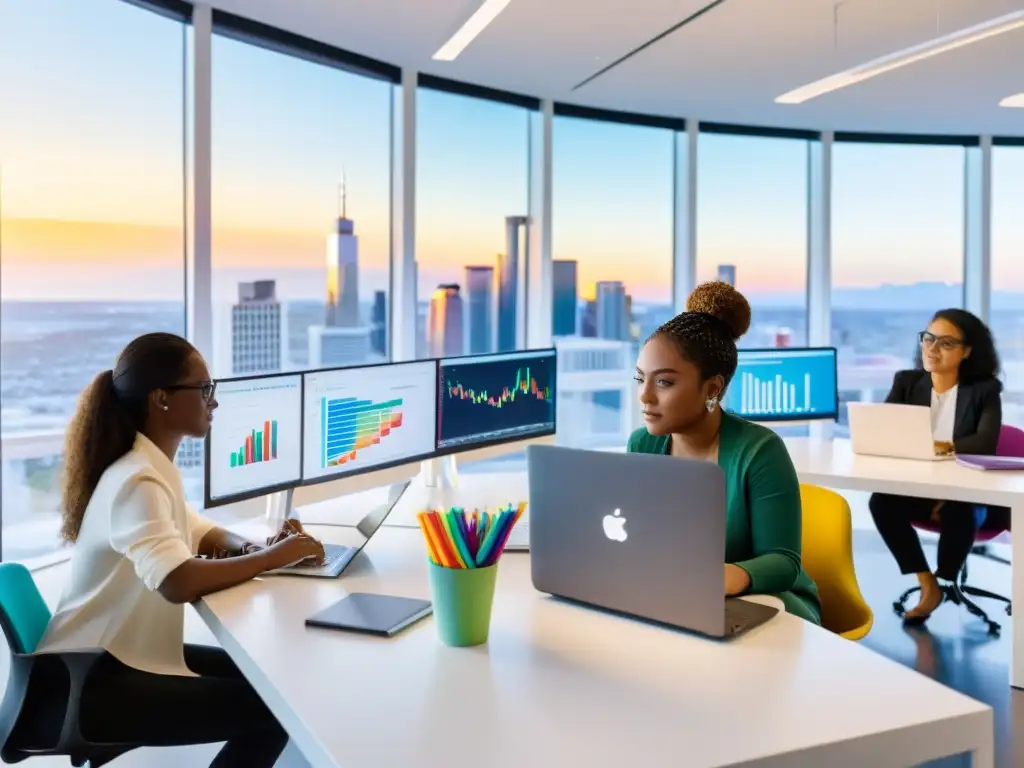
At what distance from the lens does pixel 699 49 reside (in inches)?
176

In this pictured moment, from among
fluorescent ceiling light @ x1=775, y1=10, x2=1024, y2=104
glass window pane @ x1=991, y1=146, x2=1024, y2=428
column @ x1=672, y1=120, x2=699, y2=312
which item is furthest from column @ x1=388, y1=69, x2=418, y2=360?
glass window pane @ x1=991, y1=146, x2=1024, y2=428

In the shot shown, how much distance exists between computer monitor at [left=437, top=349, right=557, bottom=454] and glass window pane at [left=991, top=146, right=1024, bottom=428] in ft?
Result: 16.2

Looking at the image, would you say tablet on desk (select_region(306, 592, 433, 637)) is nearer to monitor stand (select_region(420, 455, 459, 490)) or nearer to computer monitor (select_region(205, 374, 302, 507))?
computer monitor (select_region(205, 374, 302, 507))

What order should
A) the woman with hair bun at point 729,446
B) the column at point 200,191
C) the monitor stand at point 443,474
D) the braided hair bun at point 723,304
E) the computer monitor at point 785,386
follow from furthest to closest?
1. the computer monitor at point 785,386
2. the column at point 200,191
3. the monitor stand at point 443,474
4. the braided hair bun at point 723,304
5. the woman with hair bun at point 729,446

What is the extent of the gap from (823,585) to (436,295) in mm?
3230

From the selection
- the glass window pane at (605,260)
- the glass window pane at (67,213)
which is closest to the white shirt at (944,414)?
the glass window pane at (605,260)

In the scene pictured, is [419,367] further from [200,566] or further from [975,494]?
[975,494]

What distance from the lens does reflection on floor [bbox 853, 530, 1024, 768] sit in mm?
3137

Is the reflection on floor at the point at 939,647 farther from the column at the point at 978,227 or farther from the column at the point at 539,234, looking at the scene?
the column at the point at 978,227

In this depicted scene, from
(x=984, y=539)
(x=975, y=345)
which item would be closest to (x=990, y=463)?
(x=984, y=539)

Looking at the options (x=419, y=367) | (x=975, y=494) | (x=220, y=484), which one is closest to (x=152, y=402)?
(x=220, y=484)

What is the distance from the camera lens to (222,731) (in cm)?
184

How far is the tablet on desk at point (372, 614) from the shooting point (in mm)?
1613

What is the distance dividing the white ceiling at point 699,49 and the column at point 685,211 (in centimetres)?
26
